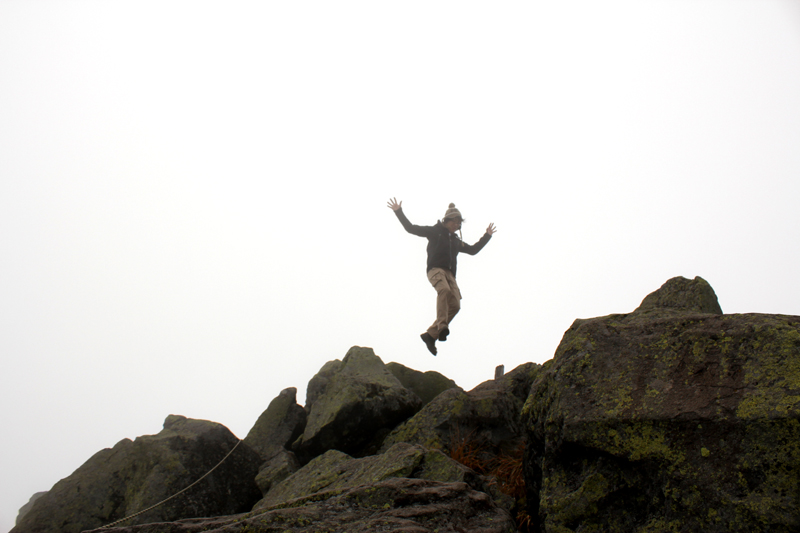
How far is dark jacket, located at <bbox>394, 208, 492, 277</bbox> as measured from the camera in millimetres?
14219

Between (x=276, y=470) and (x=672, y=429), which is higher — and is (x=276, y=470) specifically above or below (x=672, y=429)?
below

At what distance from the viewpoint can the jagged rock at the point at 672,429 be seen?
13.8ft

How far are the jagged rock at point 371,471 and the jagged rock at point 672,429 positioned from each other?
1.21 metres

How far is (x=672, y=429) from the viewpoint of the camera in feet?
15.3

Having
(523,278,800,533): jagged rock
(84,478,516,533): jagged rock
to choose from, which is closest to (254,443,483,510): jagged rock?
(84,478,516,533): jagged rock

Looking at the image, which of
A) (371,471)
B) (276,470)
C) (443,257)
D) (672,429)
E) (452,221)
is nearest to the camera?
(672,429)

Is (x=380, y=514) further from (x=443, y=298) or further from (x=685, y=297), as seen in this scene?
(x=443, y=298)

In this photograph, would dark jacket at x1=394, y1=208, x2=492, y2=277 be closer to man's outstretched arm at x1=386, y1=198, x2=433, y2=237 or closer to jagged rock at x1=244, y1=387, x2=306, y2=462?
man's outstretched arm at x1=386, y1=198, x2=433, y2=237

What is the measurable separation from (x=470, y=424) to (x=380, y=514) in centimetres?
460

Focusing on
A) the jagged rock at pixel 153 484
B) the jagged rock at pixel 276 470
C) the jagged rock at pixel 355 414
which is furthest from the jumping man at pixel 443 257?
the jagged rock at pixel 153 484

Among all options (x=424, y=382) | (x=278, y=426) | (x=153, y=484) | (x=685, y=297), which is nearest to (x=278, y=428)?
(x=278, y=426)

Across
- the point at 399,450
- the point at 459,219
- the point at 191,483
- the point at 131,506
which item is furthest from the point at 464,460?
the point at 459,219

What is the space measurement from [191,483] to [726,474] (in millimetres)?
9365

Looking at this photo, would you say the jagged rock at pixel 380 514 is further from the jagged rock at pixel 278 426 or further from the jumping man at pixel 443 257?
the jumping man at pixel 443 257
